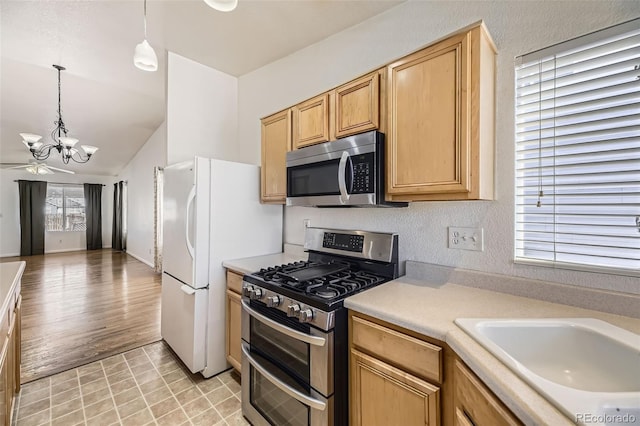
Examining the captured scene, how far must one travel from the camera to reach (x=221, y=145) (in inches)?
119

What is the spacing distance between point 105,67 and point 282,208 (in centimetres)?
269

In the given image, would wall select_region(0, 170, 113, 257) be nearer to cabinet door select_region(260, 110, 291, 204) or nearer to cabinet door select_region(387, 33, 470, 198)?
cabinet door select_region(260, 110, 291, 204)

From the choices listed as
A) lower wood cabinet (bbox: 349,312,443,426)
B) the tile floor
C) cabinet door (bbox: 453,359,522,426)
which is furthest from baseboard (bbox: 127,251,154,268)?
cabinet door (bbox: 453,359,522,426)

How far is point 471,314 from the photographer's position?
1.12 metres

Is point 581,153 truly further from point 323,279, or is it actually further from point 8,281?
point 8,281

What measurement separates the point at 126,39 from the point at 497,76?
121 inches

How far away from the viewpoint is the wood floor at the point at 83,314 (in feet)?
8.20

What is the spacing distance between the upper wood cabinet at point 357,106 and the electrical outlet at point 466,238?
2.47 feet

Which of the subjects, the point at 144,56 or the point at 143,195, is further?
the point at 143,195

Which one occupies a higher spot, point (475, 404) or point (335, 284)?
point (335, 284)

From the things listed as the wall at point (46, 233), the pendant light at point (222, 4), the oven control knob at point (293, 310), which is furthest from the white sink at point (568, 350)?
the wall at point (46, 233)

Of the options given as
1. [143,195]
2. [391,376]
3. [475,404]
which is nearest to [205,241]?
[391,376]

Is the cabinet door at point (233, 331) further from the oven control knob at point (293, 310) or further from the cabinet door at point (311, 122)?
the cabinet door at point (311, 122)

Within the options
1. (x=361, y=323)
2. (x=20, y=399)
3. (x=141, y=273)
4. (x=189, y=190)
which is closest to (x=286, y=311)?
(x=361, y=323)
